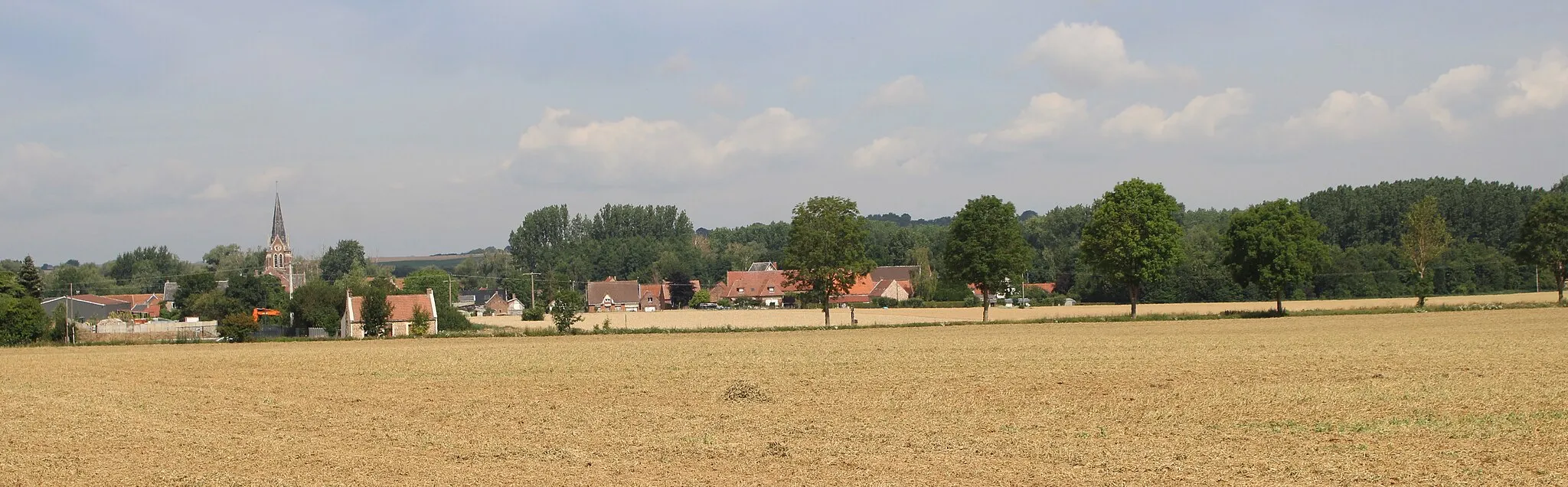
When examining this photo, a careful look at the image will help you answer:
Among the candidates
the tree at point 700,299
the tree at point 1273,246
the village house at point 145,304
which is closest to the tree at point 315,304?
the village house at point 145,304

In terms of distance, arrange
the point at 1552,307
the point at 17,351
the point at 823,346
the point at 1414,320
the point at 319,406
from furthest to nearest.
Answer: the point at 1552,307, the point at 1414,320, the point at 17,351, the point at 823,346, the point at 319,406

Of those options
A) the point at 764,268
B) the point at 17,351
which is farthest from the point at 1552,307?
the point at 764,268

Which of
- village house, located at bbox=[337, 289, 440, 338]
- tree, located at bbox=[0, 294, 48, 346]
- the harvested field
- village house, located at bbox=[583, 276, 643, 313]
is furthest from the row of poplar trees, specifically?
village house, located at bbox=[583, 276, 643, 313]

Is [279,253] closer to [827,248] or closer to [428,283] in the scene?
[428,283]

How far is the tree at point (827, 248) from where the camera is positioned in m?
72.4

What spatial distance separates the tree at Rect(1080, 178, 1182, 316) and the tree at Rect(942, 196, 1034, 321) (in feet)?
15.9

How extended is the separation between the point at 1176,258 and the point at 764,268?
371ft

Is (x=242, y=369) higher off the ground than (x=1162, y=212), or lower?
lower

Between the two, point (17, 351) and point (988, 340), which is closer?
point (988, 340)

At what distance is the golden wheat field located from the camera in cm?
1462

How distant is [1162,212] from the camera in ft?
225

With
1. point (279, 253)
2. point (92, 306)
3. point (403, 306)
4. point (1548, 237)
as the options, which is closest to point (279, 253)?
point (279, 253)

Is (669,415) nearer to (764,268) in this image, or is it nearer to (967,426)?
(967,426)

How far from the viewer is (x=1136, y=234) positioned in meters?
68.1
